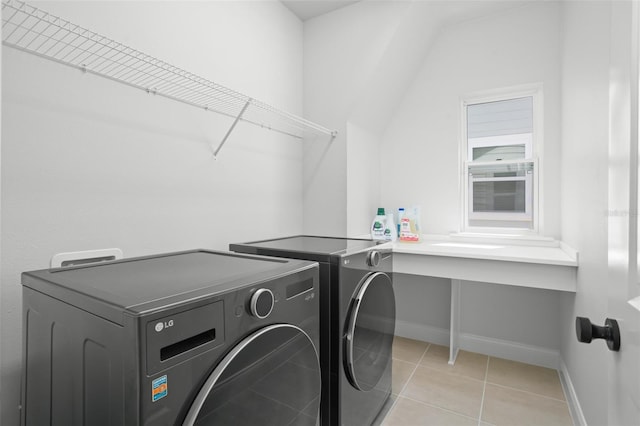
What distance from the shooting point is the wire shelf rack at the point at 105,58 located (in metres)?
1.11

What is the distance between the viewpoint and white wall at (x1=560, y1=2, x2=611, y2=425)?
1.35 metres

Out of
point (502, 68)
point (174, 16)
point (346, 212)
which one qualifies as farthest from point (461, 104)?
point (174, 16)

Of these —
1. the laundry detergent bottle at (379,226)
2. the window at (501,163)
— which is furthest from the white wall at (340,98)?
the window at (501,163)

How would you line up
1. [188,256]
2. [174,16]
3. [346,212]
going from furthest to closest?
[346,212] < [174,16] < [188,256]

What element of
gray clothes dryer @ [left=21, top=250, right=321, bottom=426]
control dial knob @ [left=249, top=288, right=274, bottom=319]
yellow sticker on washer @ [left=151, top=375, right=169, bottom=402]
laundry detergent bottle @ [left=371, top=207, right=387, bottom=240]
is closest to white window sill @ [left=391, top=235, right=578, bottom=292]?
laundry detergent bottle @ [left=371, top=207, right=387, bottom=240]

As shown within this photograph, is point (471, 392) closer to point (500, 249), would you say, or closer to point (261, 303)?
point (500, 249)

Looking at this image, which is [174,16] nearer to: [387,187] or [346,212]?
[346,212]

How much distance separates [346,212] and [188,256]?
1.31m

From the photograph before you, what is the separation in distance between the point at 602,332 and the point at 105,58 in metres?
1.86

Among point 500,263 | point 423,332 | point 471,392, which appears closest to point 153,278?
point 500,263

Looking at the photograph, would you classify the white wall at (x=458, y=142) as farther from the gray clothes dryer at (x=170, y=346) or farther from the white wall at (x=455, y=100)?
the gray clothes dryer at (x=170, y=346)

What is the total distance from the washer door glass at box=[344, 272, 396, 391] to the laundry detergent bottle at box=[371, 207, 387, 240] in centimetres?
86

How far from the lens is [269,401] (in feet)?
3.15

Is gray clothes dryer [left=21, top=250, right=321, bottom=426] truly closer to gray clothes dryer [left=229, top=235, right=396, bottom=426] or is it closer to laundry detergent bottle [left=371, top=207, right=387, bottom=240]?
gray clothes dryer [left=229, top=235, right=396, bottom=426]
